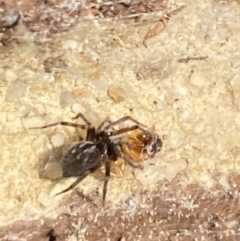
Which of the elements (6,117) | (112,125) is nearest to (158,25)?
(112,125)

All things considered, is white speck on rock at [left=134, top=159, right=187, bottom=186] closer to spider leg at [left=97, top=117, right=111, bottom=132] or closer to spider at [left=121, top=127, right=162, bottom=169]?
spider at [left=121, top=127, right=162, bottom=169]

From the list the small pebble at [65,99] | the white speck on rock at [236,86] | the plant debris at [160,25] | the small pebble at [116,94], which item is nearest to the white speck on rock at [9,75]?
the small pebble at [65,99]

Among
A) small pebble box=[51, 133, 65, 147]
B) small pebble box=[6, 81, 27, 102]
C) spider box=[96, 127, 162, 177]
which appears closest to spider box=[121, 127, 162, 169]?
spider box=[96, 127, 162, 177]

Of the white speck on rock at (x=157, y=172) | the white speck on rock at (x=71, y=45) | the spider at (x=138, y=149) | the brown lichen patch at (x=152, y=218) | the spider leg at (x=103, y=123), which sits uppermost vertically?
the white speck on rock at (x=71, y=45)

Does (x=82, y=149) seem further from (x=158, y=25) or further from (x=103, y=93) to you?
(x=158, y=25)

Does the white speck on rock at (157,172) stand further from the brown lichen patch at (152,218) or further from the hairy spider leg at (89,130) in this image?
the hairy spider leg at (89,130)
